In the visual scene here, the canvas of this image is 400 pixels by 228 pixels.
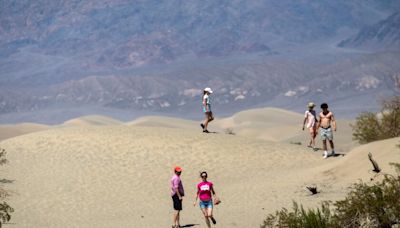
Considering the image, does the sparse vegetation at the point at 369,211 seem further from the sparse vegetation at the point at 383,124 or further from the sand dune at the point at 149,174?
the sparse vegetation at the point at 383,124

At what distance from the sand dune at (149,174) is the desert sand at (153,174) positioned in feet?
0.11

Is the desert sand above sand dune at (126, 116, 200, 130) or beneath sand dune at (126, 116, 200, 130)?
beneath

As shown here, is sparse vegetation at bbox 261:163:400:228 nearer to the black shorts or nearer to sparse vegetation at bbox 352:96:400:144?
the black shorts

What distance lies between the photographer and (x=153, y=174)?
2612 cm

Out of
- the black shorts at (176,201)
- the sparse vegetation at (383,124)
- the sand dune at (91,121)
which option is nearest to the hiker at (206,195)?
the black shorts at (176,201)

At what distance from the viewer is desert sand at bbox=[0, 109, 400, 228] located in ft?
66.0

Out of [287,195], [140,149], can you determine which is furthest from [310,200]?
[140,149]

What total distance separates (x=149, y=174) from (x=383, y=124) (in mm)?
9047

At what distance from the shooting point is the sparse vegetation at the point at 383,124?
27.7 metres

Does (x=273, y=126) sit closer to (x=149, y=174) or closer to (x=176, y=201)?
(x=149, y=174)

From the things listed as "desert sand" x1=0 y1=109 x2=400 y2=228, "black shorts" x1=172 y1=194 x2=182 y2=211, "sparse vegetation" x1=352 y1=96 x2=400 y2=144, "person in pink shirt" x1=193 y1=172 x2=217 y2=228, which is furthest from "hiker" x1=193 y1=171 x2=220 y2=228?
"sparse vegetation" x1=352 y1=96 x2=400 y2=144

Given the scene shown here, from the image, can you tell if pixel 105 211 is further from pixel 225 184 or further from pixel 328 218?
pixel 328 218

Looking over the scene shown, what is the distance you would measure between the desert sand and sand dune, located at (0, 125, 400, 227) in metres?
0.03

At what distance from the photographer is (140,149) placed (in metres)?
29.2
